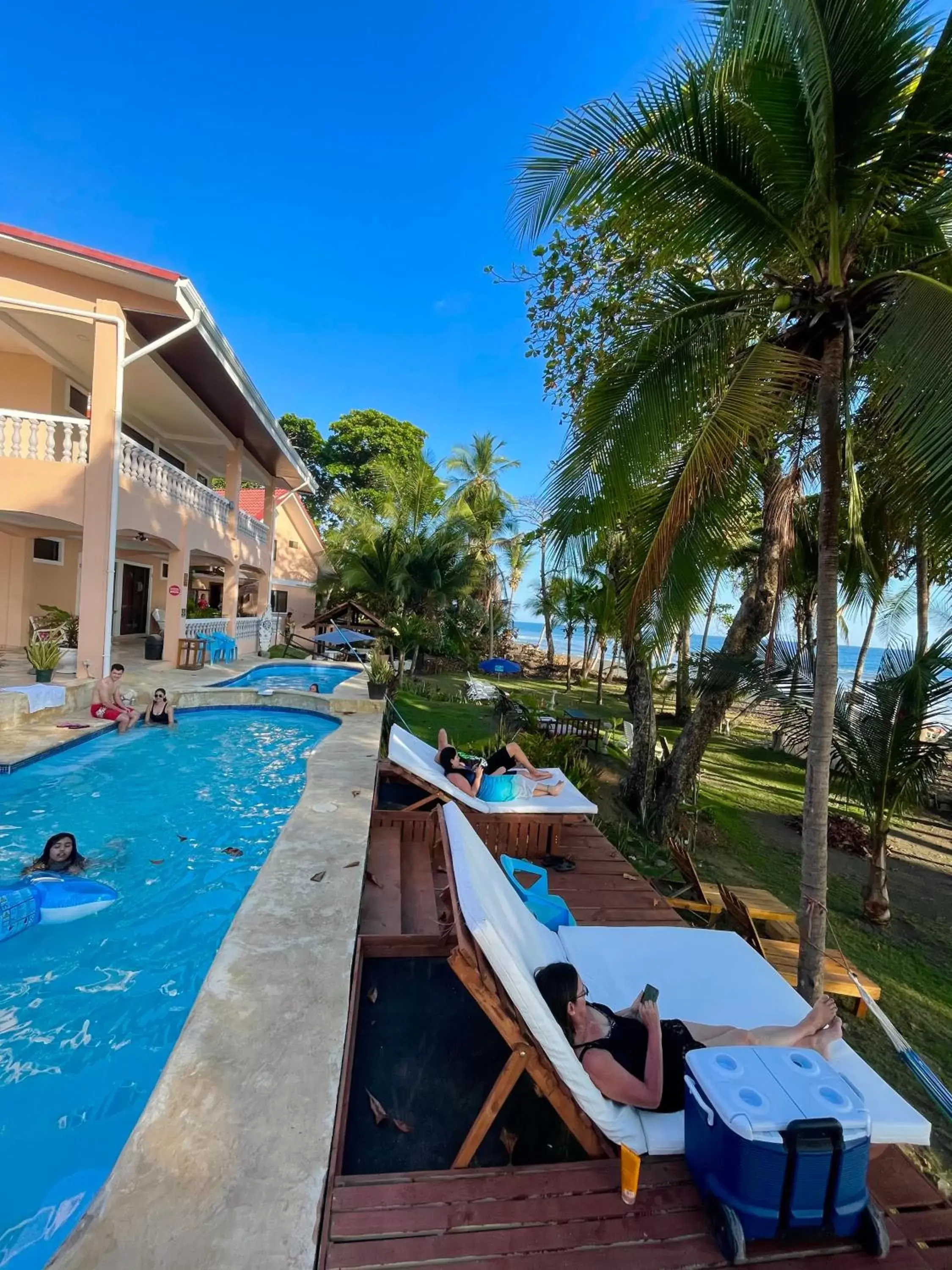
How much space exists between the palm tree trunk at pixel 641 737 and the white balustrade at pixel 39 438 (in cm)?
1007

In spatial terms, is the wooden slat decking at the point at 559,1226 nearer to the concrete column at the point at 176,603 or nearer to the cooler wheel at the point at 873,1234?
the cooler wheel at the point at 873,1234

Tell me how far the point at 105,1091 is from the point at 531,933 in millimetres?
2276

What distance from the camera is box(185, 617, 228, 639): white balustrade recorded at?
1454 centimetres

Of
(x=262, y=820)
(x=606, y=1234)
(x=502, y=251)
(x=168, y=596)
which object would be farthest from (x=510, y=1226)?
(x=168, y=596)

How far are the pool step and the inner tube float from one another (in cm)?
204

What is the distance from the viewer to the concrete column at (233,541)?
1669cm

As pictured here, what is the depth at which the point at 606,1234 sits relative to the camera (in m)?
1.82

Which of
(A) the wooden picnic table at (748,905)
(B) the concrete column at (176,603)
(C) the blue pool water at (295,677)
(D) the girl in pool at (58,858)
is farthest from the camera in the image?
(B) the concrete column at (176,603)

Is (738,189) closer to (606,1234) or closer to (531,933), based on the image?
(531,933)

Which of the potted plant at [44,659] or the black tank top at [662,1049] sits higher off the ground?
the potted plant at [44,659]

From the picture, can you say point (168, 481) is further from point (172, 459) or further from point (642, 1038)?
point (642, 1038)

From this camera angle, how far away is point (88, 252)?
9523mm

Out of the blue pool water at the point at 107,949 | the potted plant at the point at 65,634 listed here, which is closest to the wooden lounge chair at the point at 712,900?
the blue pool water at the point at 107,949

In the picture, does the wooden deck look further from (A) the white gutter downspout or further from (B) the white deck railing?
(B) the white deck railing
